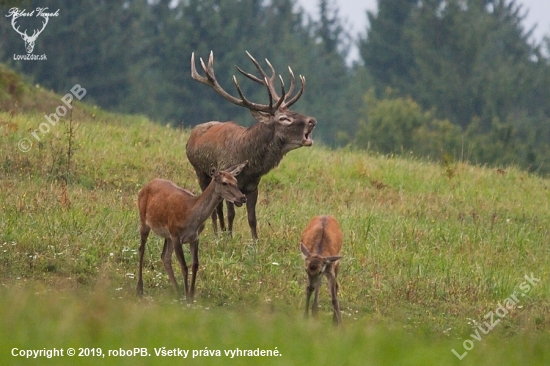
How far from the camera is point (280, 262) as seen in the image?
11.0 meters

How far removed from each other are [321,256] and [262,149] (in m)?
3.18

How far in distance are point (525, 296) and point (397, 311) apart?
5.62 feet

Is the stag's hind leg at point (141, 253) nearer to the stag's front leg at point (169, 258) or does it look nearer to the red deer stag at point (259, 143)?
the stag's front leg at point (169, 258)

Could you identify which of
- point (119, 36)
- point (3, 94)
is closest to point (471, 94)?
point (119, 36)

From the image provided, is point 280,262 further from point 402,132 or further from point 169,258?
point 402,132

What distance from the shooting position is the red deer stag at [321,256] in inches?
350

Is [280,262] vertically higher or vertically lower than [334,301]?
lower

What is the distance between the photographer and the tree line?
146 feet

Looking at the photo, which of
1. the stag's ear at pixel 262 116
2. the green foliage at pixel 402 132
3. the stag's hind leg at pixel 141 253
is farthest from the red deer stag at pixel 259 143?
the green foliage at pixel 402 132

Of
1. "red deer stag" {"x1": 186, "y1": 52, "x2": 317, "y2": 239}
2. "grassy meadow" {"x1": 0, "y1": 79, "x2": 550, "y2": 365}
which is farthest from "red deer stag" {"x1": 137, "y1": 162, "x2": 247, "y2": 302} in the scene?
"red deer stag" {"x1": 186, "y1": 52, "x2": 317, "y2": 239}

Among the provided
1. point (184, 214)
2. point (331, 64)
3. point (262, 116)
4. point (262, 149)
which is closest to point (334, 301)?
point (184, 214)

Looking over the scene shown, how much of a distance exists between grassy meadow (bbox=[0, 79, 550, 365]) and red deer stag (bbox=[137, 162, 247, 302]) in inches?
12.9

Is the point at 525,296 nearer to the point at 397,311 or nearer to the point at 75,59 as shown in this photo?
the point at 397,311

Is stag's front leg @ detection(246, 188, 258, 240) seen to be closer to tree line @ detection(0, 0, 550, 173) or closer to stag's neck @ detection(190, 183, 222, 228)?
stag's neck @ detection(190, 183, 222, 228)
